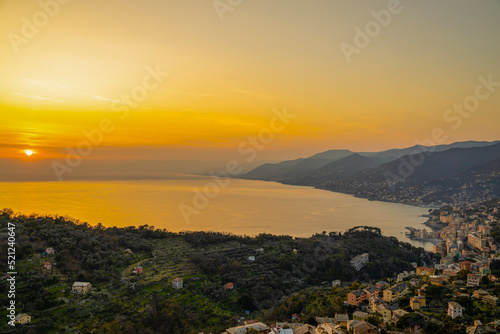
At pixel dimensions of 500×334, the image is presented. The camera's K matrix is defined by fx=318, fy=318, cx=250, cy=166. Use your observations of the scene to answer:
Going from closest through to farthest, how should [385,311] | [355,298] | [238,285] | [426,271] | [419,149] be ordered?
[385,311], [355,298], [426,271], [238,285], [419,149]

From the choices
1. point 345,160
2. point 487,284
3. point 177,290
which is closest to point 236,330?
point 177,290

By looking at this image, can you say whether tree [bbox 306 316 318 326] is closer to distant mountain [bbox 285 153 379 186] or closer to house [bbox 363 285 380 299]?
house [bbox 363 285 380 299]

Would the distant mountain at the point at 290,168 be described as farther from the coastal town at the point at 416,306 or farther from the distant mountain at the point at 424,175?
the coastal town at the point at 416,306

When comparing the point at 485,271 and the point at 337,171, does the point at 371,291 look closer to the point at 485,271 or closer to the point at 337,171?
the point at 485,271

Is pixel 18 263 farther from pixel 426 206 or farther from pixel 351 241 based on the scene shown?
pixel 426 206

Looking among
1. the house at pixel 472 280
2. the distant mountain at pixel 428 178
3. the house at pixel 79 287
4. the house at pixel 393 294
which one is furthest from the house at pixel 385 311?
the distant mountain at pixel 428 178

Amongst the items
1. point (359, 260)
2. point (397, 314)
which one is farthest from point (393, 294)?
point (359, 260)
